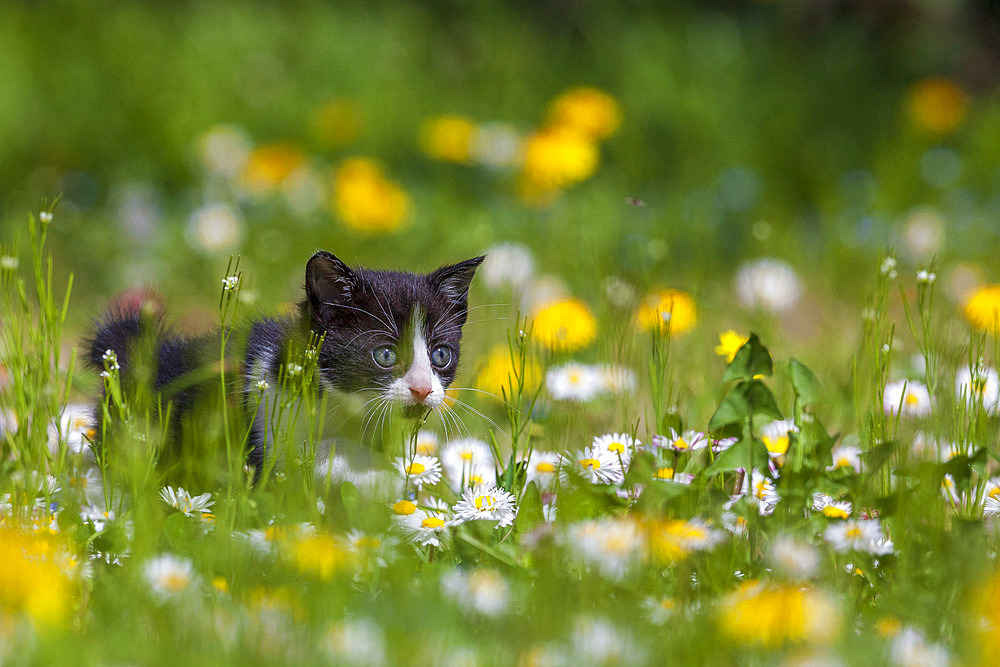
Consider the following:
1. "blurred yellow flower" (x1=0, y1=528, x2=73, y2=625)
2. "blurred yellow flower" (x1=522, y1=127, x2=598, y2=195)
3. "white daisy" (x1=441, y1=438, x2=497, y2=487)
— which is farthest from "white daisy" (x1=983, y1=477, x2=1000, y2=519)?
"blurred yellow flower" (x1=522, y1=127, x2=598, y2=195)

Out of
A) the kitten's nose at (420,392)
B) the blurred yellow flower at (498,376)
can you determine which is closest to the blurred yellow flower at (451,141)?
the blurred yellow flower at (498,376)

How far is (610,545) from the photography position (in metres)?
1.42

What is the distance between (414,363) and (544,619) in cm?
81

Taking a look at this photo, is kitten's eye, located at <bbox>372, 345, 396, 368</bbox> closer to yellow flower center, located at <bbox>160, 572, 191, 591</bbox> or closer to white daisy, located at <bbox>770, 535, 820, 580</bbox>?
yellow flower center, located at <bbox>160, 572, 191, 591</bbox>

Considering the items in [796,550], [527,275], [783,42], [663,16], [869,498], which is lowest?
[796,550]

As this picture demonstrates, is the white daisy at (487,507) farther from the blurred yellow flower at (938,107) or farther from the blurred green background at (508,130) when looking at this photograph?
the blurred yellow flower at (938,107)

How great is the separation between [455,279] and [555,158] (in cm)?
168

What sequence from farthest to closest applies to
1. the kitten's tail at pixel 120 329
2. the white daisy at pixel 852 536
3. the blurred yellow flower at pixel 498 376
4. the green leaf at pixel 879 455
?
the blurred yellow flower at pixel 498 376, the kitten's tail at pixel 120 329, the green leaf at pixel 879 455, the white daisy at pixel 852 536

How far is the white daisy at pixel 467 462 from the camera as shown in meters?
1.98

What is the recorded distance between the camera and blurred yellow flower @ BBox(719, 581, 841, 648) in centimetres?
123

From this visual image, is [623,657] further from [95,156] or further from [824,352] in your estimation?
[95,156]

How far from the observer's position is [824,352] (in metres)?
2.91

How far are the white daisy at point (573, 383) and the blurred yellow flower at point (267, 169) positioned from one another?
2070 mm

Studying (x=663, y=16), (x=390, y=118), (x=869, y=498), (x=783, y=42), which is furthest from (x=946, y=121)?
(x=869, y=498)
